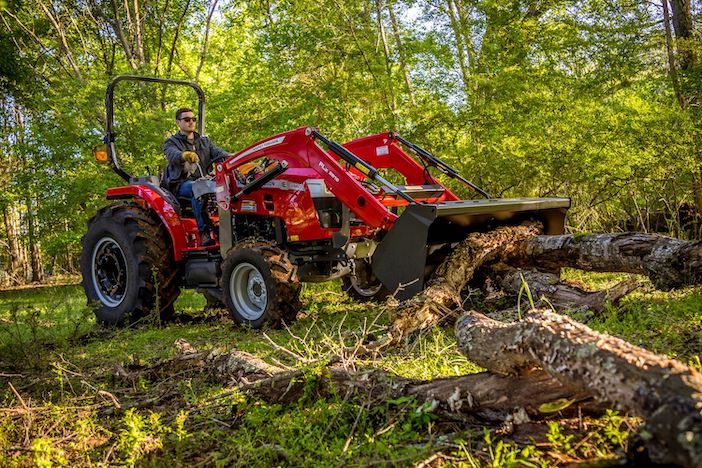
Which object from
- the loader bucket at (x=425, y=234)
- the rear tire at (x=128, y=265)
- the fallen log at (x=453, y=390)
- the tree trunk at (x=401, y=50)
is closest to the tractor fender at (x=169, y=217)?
the rear tire at (x=128, y=265)

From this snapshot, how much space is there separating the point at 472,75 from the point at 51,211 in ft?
30.2

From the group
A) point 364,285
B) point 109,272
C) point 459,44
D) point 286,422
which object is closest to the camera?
point 286,422

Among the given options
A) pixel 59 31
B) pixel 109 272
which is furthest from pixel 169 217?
pixel 59 31

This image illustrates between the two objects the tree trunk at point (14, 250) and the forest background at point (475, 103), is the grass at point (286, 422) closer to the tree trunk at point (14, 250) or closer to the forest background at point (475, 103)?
the forest background at point (475, 103)

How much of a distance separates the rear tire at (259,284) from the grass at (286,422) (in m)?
0.76

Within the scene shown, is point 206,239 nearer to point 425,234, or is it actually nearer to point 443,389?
point 425,234

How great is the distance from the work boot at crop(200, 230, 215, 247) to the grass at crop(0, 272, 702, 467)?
6.93 ft

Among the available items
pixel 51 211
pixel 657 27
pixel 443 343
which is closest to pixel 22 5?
pixel 51 211

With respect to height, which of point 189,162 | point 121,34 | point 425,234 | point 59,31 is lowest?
point 425,234

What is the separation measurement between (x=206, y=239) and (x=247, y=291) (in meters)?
1.09

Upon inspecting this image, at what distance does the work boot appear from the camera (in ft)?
22.2

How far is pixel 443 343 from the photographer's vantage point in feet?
12.9

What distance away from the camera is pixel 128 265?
688 cm

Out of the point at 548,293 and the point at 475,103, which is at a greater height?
the point at 475,103
